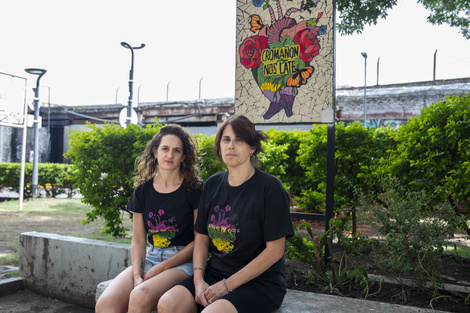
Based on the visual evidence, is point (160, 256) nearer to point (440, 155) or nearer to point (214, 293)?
point (214, 293)

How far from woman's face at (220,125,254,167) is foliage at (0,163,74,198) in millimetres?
13424

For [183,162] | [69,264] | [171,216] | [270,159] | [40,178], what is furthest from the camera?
[40,178]

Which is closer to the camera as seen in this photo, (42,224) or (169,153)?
(169,153)

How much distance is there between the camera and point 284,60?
4.00 m

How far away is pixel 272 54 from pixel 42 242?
3.27 m

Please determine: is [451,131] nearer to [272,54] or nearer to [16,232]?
[272,54]

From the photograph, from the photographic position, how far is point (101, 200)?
19.1 ft

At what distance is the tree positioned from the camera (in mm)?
6762

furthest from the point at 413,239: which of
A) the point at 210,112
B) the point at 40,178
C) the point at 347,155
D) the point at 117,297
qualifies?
the point at 210,112

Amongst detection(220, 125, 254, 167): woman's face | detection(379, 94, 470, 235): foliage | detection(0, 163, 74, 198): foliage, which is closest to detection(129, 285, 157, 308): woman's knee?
detection(220, 125, 254, 167): woman's face

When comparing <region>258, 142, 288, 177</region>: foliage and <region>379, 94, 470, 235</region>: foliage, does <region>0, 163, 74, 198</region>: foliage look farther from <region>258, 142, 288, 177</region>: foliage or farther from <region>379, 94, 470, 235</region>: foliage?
<region>379, 94, 470, 235</region>: foliage

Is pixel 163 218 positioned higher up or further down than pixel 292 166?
further down

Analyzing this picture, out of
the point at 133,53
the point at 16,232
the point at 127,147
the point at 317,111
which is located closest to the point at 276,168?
the point at 127,147

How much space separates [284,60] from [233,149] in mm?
1779
